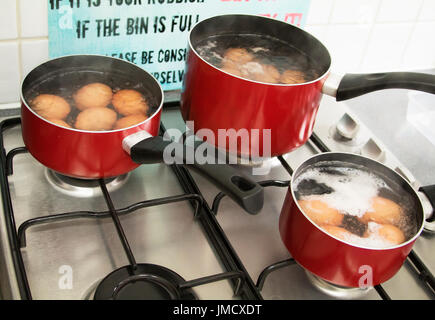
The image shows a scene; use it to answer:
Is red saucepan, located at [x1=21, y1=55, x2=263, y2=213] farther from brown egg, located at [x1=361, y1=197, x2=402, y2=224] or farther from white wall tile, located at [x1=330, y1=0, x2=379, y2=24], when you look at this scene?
white wall tile, located at [x1=330, y1=0, x2=379, y2=24]

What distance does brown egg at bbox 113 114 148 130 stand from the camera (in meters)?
0.64

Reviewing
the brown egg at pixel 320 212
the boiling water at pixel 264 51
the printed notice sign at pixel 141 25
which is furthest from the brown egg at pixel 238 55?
the brown egg at pixel 320 212

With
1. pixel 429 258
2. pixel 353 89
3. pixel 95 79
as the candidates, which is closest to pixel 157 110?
pixel 95 79

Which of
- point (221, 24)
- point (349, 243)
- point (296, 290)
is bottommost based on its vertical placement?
point (296, 290)

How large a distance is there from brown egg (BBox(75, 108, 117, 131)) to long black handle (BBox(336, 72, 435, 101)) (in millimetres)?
304

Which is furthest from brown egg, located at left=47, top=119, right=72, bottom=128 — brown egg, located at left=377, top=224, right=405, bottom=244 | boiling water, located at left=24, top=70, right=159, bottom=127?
brown egg, located at left=377, top=224, right=405, bottom=244

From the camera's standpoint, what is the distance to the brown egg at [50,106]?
0.63 m

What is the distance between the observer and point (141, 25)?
2.54ft

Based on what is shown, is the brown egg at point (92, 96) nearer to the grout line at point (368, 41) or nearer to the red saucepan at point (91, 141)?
the red saucepan at point (91, 141)

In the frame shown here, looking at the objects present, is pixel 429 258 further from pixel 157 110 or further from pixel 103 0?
pixel 103 0

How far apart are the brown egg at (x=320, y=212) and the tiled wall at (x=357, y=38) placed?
0.44 metres

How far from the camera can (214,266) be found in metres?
0.63
